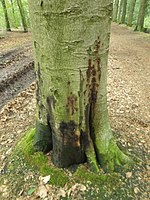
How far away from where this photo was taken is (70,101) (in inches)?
77.4

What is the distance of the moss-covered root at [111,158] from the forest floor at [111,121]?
14 cm

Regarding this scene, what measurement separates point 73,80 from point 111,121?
186 cm

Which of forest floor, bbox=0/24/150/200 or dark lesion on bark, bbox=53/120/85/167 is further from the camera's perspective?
forest floor, bbox=0/24/150/200

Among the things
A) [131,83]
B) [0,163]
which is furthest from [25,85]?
[0,163]

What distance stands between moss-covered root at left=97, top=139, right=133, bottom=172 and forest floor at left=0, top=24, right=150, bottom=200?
14 cm

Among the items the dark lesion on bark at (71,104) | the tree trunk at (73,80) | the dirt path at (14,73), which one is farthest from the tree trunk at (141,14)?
the dark lesion on bark at (71,104)

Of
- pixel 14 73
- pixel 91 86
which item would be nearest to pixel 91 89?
pixel 91 86

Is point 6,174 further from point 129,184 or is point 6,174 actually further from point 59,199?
point 129,184

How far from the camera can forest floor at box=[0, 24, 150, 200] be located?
2.24m

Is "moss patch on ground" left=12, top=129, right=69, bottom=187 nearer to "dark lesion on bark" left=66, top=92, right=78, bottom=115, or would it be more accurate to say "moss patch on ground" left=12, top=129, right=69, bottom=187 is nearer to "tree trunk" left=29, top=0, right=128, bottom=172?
"tree trunk" left=29, top=0, right=128, bottom=172

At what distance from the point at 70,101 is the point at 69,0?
0.90 meters

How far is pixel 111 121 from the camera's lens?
3506 mm

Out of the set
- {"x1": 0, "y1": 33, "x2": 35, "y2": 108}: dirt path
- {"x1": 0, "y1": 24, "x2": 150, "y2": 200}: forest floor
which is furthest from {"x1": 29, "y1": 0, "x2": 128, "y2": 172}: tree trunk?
{"x1": 0, "y1": 33, "x2": 35, "y2": 108}: dirt path

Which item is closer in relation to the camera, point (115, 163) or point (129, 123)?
point (115, 163)
